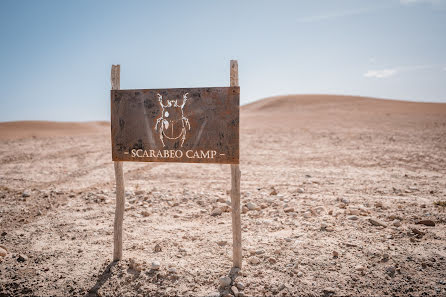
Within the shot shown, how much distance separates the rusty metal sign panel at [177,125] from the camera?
3328mm

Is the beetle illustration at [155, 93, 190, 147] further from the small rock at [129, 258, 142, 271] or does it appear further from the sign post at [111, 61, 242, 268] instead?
the small rock at [129, 258, 142, 271]

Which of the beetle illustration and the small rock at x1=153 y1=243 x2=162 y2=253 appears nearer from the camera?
the beetle illustration

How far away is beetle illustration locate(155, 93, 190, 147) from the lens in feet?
11.3

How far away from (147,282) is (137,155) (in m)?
1.65

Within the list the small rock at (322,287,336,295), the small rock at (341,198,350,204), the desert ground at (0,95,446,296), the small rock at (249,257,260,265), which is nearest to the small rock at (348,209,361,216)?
the desert ground at (0,95,446,296)

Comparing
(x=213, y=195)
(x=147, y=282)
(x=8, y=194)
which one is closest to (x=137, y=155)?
(x=147, y=282)

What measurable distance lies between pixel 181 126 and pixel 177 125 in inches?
2.2

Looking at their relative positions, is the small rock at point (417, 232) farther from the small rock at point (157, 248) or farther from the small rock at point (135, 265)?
the small rock at point (135, 265)

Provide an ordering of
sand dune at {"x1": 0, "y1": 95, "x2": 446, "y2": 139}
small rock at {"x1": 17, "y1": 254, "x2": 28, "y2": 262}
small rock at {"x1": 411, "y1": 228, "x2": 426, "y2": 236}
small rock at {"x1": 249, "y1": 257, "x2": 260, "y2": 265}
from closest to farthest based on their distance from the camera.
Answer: small rock at {"x1": 249, "y1": 257, "x2": 260, "y2": 265} < small rock at {"x1": 17, "y1": 254, "x2": 28, "y2": 262} < small rock at {"x1": 411, "y1": 228, "x2": 426, "y2": 236} < sand dune at {"x1": 0, "y1": 95, "x2": 446, "y2": 139}

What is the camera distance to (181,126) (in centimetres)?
346

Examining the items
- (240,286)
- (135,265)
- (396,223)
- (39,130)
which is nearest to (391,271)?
(396,223)

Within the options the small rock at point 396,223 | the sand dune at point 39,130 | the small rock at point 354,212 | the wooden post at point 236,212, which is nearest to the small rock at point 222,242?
the wooden post at point 236,212

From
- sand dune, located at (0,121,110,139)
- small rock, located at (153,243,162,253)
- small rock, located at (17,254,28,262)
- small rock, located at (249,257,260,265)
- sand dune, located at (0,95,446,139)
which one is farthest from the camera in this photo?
sand dune, located at (0,121,110,139)

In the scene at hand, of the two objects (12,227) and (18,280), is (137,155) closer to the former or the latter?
(18,280)
